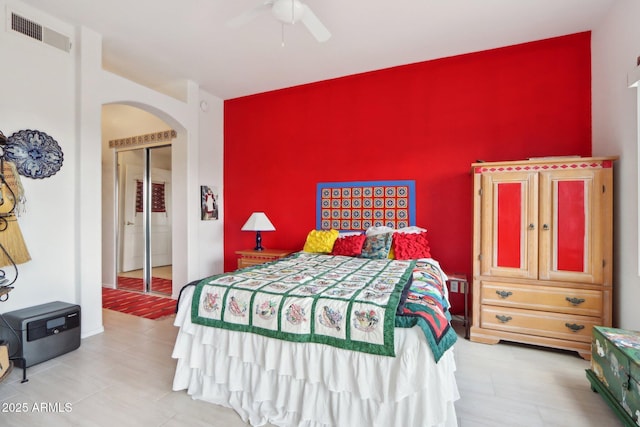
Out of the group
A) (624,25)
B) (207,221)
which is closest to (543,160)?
(624,25)

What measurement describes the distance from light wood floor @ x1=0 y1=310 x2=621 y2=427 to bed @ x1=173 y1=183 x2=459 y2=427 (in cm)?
21

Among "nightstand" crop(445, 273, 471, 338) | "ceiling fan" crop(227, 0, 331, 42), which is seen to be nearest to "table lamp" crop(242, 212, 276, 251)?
"nightstand" crop(445, 273, 471, 338)

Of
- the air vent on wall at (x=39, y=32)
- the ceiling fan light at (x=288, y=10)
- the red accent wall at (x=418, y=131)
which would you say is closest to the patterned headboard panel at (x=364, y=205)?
the red accent wall at (x=418, y=131)

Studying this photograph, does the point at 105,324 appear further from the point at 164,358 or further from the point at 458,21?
the point at 458,21

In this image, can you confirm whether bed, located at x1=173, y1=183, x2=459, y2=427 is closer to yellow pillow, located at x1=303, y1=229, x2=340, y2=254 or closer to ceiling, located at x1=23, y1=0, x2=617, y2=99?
yellow pillow, located at x1=303, y1=229, x2=340, y2=254

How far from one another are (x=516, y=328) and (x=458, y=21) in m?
2.85

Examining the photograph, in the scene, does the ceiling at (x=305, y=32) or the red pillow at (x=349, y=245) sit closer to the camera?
the ceiling at (x=305, y=32)

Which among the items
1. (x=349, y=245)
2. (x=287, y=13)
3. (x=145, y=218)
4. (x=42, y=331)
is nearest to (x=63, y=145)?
(x=42, y=331)

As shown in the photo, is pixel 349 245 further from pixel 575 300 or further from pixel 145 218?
pixel 145 218

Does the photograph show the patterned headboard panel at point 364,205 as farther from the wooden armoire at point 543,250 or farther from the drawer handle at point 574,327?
the drawer handle at point 574,327

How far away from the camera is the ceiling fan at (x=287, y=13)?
207 centimetres

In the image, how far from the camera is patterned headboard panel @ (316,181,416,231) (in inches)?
142

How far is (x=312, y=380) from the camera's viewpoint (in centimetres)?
163

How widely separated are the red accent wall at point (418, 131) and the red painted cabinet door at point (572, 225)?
0.63 metres
